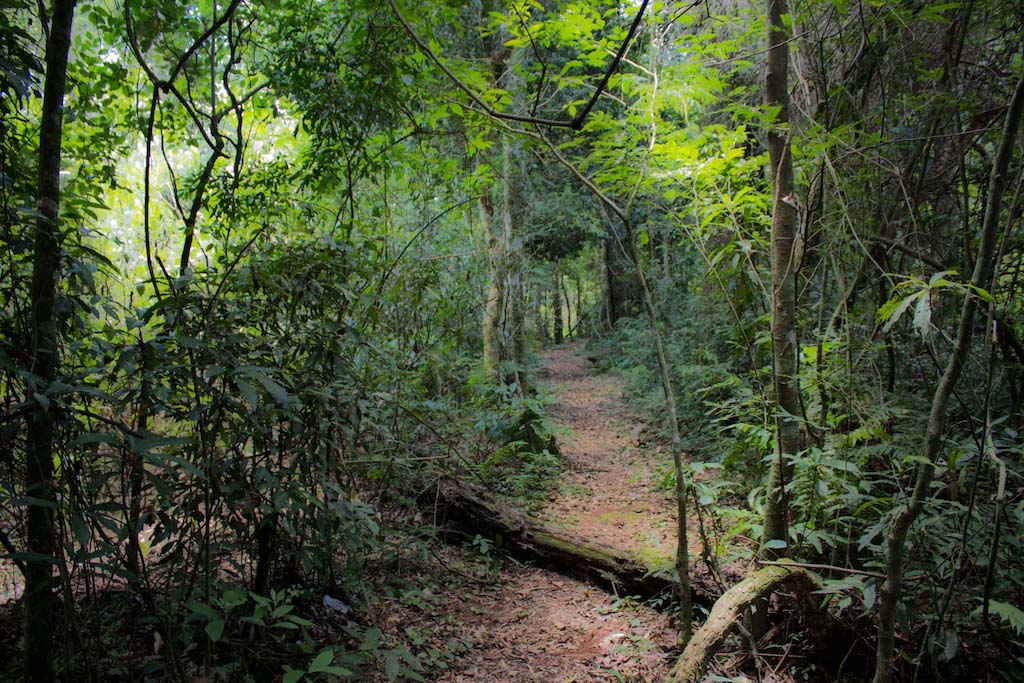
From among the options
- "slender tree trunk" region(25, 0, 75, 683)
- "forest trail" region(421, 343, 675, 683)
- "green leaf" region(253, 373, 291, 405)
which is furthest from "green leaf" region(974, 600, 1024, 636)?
"slender tree trunk" region(25, 0, 75, 683)

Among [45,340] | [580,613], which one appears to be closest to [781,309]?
[580,613]

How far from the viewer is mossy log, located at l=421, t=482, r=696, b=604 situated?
4.11 metres

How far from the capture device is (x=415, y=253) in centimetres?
612

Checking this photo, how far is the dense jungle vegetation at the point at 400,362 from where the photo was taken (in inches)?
83.2

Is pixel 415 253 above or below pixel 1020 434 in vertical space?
above

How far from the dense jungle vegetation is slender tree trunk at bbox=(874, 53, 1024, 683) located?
1cm

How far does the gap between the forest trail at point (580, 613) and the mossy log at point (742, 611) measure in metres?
0.54

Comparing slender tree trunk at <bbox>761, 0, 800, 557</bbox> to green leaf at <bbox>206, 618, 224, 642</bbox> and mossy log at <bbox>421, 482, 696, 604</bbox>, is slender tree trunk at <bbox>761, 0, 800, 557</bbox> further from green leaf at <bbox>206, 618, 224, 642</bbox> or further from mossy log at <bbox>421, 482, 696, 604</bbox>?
green leaf at <bbox>206, 618, 224, 642</bbox>

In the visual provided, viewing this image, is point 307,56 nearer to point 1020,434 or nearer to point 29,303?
point 29,303

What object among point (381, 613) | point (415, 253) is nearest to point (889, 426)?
point (381, 613)

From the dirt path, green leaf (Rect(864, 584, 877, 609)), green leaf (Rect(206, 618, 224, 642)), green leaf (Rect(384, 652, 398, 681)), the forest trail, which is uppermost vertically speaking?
green leaf (Rect(206, 618, 224, 642))

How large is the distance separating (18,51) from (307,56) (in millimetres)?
1890

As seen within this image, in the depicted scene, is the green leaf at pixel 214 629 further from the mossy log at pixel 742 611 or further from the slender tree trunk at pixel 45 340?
the mossy log at pixel 742 611

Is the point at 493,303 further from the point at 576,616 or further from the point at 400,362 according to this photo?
the point at 576,616
